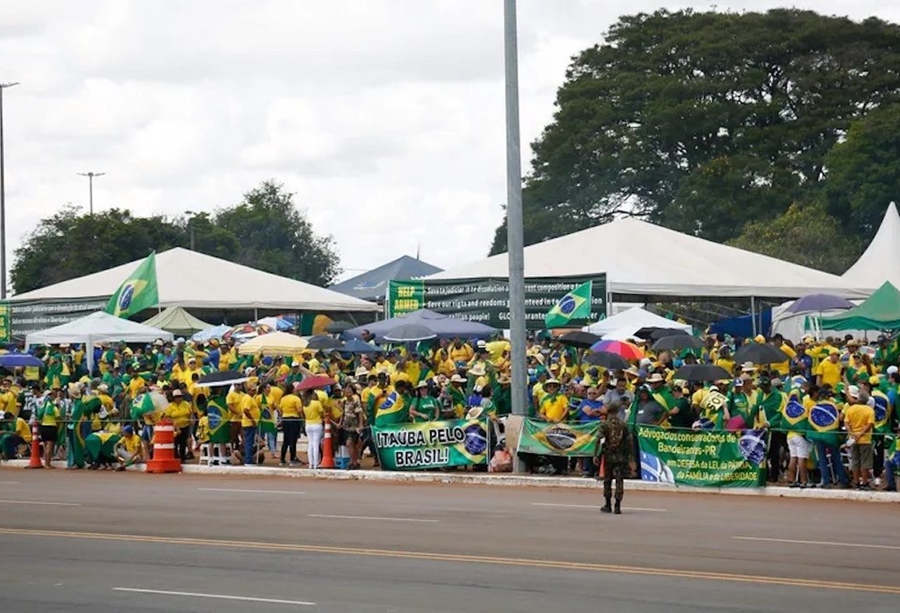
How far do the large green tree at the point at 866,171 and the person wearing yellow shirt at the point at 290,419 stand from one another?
4994 centimetres

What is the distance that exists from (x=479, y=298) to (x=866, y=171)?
38369mm

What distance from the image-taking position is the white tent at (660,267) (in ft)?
143

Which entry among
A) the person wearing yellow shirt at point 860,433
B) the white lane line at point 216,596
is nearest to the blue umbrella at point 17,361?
the person wearing yellow shirt at point 860,433

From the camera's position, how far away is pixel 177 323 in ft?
167

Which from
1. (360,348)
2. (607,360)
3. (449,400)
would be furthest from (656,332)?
(360,348)

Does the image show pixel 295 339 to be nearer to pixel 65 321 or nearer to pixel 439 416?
pixel 439 416

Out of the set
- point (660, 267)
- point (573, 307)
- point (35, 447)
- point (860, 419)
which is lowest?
point (35, 447)

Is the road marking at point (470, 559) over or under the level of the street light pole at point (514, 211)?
under

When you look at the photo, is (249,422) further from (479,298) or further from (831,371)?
(479,298)

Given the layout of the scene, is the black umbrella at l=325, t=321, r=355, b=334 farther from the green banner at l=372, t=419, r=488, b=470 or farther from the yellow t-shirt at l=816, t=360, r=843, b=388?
the yellow t-shirt at l=816, t=360, r=843, b=388

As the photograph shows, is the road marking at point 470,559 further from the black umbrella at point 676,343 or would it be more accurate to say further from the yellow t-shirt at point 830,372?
the black umbrella at point 676,343

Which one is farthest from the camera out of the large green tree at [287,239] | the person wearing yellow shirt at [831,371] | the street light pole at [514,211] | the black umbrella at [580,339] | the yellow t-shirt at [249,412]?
the large green tree at [287,239]

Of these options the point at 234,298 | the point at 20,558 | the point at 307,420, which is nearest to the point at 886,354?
the point at 307,420

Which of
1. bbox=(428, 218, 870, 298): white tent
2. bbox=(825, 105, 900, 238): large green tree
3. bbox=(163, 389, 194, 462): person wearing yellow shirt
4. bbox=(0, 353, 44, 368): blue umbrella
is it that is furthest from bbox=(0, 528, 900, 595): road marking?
bbox=(825, 105, 900, 238): large green tree
